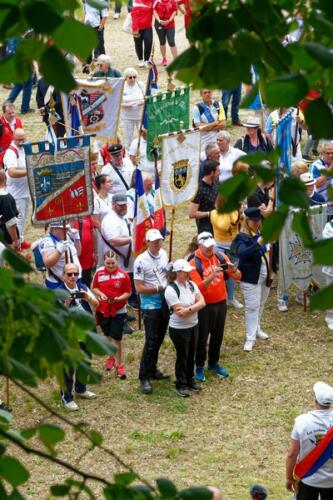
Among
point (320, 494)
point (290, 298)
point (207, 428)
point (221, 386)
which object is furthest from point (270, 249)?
point (320, 494)

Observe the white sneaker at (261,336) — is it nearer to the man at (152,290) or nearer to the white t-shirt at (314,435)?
the man at (152,290)

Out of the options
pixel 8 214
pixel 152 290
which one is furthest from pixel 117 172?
pixel 152 290

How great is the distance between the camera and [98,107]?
14125 mm

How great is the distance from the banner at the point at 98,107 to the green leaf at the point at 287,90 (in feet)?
35.9

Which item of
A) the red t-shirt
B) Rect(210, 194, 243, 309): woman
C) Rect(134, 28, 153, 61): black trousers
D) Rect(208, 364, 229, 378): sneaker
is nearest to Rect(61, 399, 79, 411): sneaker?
the red t-shirt

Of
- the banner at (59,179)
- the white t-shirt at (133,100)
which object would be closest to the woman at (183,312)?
the banner at (59,179)

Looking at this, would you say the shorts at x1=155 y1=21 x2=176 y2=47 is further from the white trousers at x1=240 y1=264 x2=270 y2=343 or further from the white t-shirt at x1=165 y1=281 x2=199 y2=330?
the white t-shirt at x1=165 y1=281 x2=199 y2=330

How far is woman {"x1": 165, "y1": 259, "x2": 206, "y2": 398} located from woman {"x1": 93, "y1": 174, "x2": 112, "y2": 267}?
173 cm

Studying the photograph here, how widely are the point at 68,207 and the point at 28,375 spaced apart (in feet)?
25.3

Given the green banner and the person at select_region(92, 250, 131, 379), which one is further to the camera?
the green banner

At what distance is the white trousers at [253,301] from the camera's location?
11.8 meters

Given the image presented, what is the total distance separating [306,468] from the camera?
798 cm

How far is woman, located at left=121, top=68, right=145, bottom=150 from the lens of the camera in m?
16.2

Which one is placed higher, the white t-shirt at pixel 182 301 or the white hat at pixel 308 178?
the white hat at pixel 308 178
